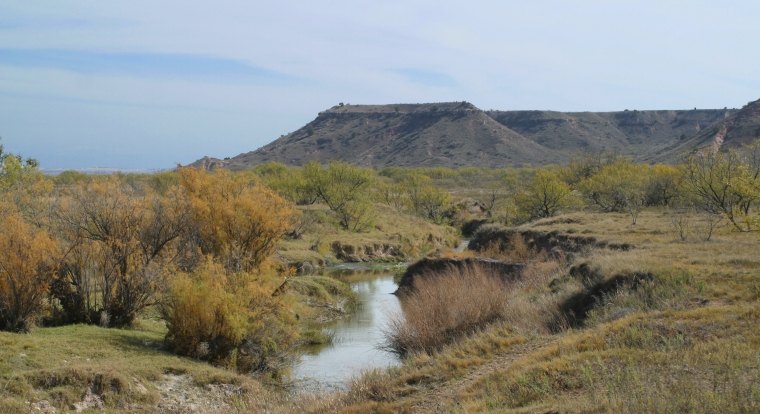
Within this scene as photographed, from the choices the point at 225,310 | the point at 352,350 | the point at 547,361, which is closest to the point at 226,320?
the point at 225,310

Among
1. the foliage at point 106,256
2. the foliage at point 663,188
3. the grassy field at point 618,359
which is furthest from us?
the foliage at point 663,188

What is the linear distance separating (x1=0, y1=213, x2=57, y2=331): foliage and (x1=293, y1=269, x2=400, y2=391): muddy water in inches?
366

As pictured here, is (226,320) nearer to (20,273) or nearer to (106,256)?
(106,256)

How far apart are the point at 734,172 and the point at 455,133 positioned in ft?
517

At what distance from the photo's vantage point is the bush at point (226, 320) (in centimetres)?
2270

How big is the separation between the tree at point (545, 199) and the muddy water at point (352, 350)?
23.1m

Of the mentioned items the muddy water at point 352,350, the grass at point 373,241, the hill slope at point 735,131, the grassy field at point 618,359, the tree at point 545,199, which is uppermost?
the hill slope at point 735,131

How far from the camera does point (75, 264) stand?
2453 cm

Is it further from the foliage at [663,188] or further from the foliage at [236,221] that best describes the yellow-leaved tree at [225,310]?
the foliage at [663,188]

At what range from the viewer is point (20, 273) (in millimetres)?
21875

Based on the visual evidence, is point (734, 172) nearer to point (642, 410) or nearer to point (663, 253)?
point (663, 253)

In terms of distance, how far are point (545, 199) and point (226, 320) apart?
43.9 meters

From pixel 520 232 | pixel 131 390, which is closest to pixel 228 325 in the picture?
pixel 131 390

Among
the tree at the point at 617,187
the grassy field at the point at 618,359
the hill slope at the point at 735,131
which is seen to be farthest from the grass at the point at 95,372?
the hill slope at the point at 735,131
